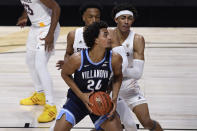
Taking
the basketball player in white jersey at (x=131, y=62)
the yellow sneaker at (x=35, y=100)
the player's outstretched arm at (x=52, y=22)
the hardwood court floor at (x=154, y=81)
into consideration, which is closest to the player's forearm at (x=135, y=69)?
the basketball player in white jersey at (x=131, y=62)

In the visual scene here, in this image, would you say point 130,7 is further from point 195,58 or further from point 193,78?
point 195,58

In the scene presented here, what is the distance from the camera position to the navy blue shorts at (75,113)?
180 inches

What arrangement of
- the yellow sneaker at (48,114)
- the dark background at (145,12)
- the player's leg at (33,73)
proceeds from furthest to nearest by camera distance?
1. the dark background at (145,12)
2. the player's leg at (33,73)
3. the yellow sneaker at (48,114)

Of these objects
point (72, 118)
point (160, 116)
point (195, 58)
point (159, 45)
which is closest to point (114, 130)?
point (72, 118)

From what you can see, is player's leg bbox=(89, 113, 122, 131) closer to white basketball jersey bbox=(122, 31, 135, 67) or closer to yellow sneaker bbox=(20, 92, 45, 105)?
white basketball jersey bbox=(122, 31, 135, 67)

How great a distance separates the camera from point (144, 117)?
5.08 metres

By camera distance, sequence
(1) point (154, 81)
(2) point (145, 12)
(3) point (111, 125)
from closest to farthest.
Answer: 1. (3) point (111, 125)
2. (1) point (154, 81)
3. (2) point (145, 12)

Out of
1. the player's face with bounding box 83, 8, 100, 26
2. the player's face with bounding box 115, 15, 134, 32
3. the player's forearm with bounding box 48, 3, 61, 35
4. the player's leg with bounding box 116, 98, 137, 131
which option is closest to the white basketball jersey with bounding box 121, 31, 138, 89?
the player's face with bounding box 115, 15, 134, 32

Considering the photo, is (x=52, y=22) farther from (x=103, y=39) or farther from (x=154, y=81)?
(x=154, y=81)

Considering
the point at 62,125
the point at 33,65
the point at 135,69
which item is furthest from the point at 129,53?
the point at 33,65

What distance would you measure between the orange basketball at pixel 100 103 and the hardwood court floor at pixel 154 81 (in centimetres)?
166

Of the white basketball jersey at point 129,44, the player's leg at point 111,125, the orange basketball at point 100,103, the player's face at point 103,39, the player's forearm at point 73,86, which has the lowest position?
the player's leg at point 111,125

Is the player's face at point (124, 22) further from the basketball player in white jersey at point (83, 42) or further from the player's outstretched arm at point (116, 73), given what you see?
the player's outstretched arm at point (116, 73)

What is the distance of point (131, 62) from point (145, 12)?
9.96 m
